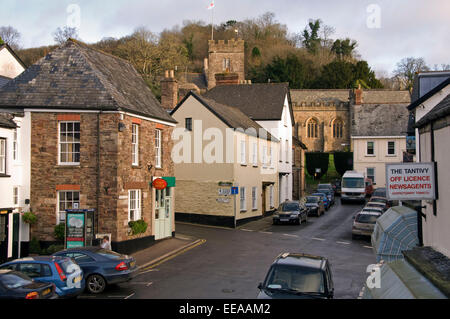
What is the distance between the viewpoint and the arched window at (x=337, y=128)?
277ft

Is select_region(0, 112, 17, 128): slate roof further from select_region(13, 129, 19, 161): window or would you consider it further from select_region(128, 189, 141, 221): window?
select_region(128, 189, 141, 221): window

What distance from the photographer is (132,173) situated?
23.5m

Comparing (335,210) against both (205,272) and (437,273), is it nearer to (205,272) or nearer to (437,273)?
(205,272)

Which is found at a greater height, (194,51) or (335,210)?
(194,51)

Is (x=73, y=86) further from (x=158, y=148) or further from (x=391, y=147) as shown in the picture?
(x=391, y=147)

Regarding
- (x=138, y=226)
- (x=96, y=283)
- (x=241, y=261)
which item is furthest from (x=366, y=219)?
(x=96, y=283)

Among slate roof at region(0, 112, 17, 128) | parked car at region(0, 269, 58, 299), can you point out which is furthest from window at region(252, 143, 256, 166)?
parked car at region(0, 269, 58, 299)

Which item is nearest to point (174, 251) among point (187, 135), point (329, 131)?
point (187, 135)

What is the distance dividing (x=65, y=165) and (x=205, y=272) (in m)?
8.70

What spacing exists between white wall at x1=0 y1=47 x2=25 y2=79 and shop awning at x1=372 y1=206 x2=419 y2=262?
87.4 ft

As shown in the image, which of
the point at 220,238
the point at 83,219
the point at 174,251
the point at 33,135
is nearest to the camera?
the point at 83,219

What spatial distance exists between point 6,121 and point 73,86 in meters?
3.65

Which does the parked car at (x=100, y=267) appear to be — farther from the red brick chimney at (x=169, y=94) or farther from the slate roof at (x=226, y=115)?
the red brick chimney at (x=169, y=94)

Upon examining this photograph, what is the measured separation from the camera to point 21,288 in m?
11.6
